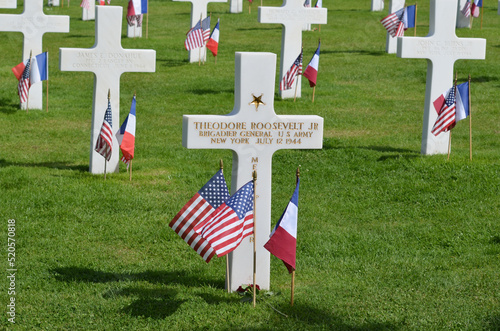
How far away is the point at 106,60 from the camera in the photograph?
13.3 meters

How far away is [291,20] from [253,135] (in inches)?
473

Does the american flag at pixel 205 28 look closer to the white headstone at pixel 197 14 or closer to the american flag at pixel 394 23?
the white headstone at pixel 197 14

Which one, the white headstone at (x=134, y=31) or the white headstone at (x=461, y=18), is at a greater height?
the white headstone at (x=461, y=18)

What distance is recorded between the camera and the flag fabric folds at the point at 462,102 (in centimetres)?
1372

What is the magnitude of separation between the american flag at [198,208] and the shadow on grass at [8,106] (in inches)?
449

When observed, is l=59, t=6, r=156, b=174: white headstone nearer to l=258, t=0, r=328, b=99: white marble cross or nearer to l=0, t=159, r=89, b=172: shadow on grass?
l=0, t=159, r=89, b=172: shadow on grass

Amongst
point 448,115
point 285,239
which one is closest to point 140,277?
point 285,239

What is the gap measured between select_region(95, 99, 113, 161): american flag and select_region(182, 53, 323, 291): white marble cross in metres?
4.69

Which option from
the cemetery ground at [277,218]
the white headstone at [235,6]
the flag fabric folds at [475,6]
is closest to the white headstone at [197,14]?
the cemetery ground at [277,218]

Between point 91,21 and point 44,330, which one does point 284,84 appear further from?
point 91,21

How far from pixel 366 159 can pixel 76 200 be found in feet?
17.5

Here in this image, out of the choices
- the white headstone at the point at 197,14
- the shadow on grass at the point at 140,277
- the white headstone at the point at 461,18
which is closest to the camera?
the shadow on grass at the point at 140,277

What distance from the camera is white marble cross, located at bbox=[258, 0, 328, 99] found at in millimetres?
19875

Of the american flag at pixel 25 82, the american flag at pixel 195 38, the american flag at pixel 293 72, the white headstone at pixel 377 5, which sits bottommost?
the american flag at pixel 25 82
